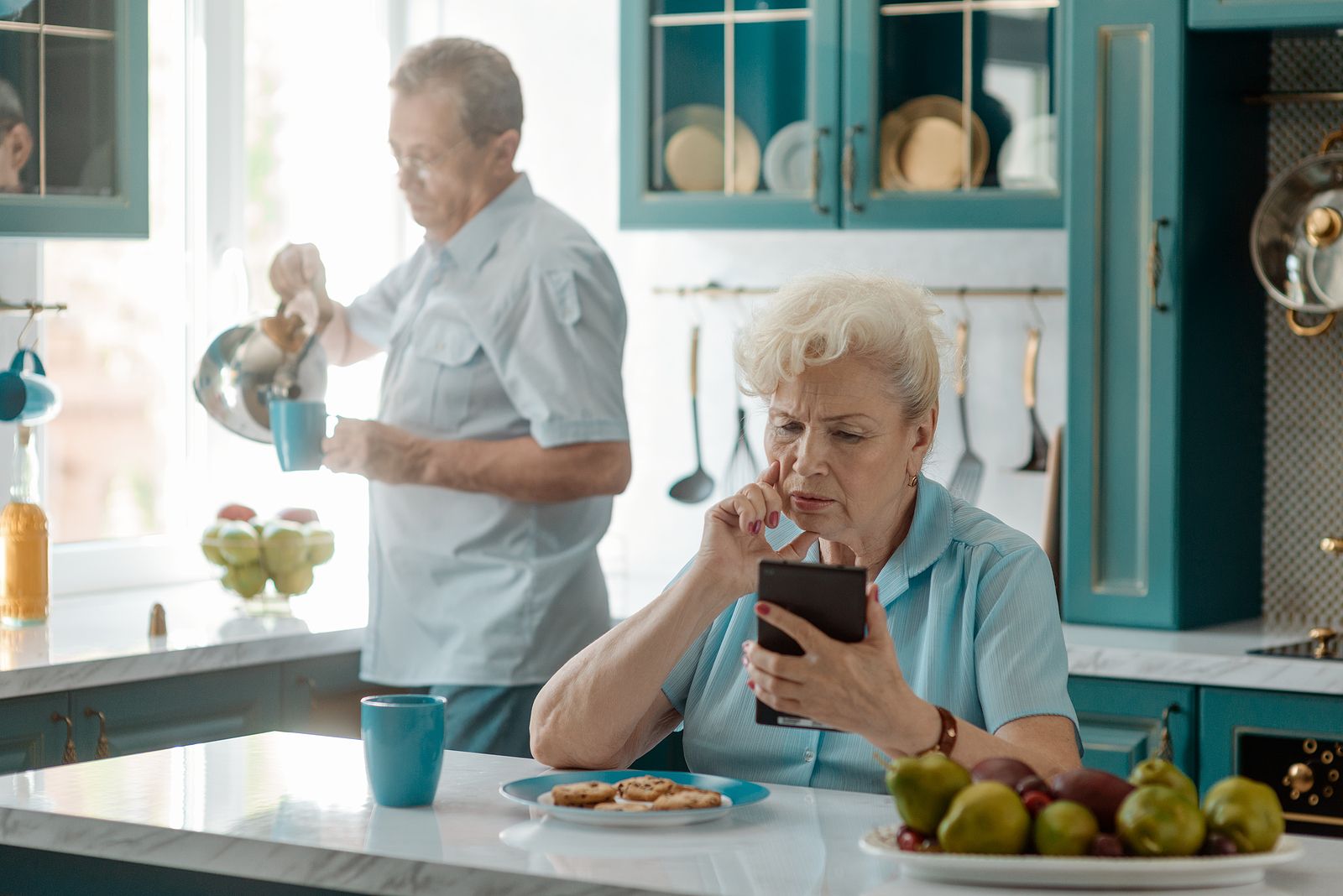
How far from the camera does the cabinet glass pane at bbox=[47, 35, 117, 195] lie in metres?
2.97

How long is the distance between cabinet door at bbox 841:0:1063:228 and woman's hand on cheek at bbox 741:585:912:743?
178cm

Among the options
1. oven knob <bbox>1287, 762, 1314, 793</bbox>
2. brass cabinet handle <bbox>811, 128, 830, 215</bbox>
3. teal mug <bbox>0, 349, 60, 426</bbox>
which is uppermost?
brass cabinet handle <bbox>811, 128, 830, 215</bbox>

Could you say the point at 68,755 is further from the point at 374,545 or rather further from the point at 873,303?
the point at 873,303

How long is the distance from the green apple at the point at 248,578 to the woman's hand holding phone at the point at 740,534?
4.50 ft

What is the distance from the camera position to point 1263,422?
11.0 feet

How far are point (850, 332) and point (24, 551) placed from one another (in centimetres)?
156

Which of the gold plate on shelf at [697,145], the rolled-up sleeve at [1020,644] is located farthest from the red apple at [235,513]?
the rolled-up sleeve at [1020,644]

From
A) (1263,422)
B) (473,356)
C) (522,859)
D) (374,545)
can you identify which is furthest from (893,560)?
(1263,422)

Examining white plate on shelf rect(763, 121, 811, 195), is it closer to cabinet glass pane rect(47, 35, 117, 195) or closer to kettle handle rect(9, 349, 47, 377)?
cabinet glass pane rect(47, 35, 117, 195)

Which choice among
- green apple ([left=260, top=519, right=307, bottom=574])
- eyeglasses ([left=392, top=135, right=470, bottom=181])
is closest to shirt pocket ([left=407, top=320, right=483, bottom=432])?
eyeglasses ([left=392, top=135, right=470, bottom=181])

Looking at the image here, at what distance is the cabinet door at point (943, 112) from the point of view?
333 centimetres

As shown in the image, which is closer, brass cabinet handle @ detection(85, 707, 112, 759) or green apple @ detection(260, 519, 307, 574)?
brass cabinet handle @ detection(85, 707, 112, 759)

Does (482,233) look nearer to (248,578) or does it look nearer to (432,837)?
(248,578)

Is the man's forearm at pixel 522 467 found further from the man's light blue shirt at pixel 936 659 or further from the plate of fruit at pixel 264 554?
the man's light blue shirt at pixel 936 659
